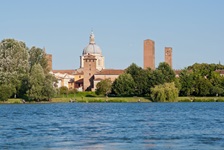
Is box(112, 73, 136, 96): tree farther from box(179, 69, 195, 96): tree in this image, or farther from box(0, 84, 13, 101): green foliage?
box(0, 84, 13, 101): green foliage

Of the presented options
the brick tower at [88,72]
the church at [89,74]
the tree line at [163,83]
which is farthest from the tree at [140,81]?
the brick tower at [88,72]

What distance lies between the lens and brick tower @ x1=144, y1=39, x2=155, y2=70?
149 meters

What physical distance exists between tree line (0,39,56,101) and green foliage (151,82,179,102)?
16.0 m

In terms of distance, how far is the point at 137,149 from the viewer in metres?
26.0

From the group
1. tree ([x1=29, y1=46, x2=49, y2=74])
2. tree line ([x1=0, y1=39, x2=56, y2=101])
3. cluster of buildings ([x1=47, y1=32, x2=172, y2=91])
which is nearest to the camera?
tree line ([x1=0, y1=39, x2=56, y2=101])

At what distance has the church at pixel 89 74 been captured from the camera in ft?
477

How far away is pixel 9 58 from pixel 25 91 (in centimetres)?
530

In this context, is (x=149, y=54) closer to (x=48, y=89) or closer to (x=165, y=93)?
(x=165, y=93)

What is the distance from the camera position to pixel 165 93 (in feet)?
308

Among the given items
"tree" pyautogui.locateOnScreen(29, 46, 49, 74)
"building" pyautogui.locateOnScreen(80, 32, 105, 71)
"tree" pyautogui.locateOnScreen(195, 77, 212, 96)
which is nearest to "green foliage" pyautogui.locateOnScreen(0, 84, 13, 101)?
"tree" pyautogui.locateOnScreen(29, 46, 49, 74)

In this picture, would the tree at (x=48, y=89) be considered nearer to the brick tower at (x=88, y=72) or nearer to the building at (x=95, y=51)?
the brick tower at (x=88, y=72)

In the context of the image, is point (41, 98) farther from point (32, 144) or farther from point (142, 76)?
point (32, 144)

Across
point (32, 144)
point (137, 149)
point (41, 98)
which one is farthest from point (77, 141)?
point (41, 98)

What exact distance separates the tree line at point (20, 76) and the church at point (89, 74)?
141ft
